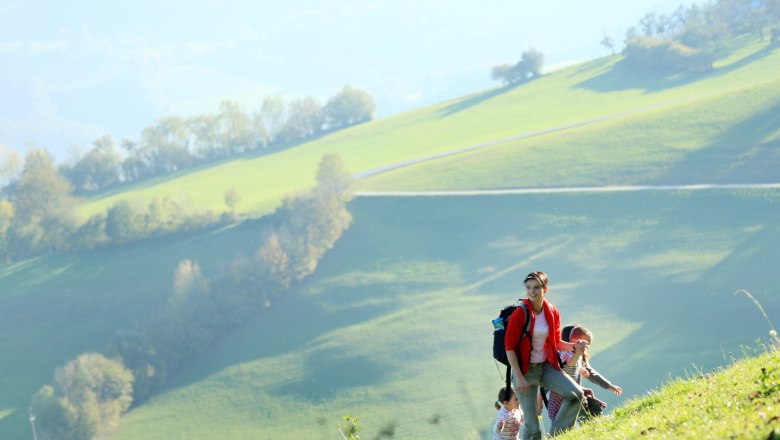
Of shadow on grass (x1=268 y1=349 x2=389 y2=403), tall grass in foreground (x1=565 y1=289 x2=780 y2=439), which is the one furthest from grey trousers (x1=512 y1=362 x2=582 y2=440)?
shadow on grass (x1=268 y1=349 x2=389 y2=403)

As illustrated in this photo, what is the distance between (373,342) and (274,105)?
313ft

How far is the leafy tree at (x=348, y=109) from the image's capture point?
14900cm

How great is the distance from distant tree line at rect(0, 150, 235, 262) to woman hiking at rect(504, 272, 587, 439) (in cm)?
8287

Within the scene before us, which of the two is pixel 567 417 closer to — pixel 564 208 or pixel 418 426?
pixel 418 426

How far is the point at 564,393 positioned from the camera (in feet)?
39.7

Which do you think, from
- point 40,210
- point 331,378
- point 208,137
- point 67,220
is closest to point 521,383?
point 331,378

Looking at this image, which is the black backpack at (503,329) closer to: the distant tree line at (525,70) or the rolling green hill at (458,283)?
the rolling green hill at (458,283)

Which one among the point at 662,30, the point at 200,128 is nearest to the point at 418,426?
the point at 200,128

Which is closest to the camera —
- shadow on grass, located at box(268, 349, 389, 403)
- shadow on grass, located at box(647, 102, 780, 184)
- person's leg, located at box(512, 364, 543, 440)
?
person's leg, located at box(512, 364, 543, 440)

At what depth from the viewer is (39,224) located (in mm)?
104750

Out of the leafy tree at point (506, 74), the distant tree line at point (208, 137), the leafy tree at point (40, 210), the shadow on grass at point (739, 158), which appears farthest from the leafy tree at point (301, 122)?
the shadow on grass at point (739, 158)

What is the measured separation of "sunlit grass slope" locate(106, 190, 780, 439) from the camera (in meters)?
53.0

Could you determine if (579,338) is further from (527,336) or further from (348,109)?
(348,109)

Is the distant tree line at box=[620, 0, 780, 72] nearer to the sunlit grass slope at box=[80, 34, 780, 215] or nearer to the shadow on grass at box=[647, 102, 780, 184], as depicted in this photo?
the sunlit grass slope at box=[80, 34, 780, 215]
